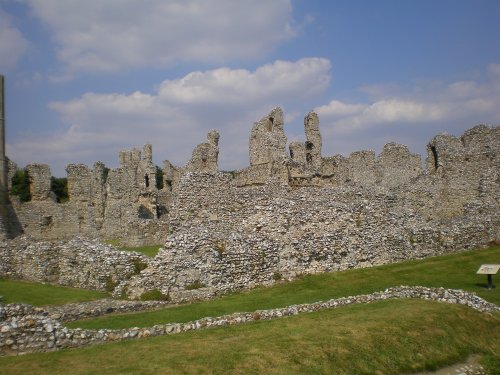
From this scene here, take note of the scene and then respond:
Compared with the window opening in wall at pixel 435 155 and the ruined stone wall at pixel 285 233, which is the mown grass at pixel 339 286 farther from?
the window opening in wall at pixel 435 155

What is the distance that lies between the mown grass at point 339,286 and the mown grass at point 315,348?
8.30ft

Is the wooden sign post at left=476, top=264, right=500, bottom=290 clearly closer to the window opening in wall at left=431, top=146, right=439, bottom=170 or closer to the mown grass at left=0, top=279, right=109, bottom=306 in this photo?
the mown grass at left=0, top=279, right=109, bottom=306

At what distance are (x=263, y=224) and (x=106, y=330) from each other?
12213mm

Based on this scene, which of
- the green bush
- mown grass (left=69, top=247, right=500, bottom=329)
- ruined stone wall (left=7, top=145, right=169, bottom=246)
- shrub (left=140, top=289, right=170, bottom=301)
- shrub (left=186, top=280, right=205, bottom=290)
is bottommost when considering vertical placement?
mown grass (left=69, top=247, right=500, bottom=329)

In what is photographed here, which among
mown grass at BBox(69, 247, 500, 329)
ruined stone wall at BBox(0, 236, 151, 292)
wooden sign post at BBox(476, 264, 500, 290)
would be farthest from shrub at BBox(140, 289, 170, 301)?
wooden sign post at BBox(476, 264, 500, 290)

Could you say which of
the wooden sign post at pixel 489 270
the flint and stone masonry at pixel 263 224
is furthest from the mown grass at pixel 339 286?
the flint and stone masonry at pixel 263 224

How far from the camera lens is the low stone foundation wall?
12.7 m

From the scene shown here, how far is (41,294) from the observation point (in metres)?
20.5

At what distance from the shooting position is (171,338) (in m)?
13.8

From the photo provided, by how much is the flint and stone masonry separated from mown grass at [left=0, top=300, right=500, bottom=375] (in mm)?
6300

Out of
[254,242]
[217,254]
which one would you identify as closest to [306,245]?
[254,242]

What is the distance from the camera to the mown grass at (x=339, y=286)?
16859 mm

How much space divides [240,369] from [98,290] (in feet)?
40.6

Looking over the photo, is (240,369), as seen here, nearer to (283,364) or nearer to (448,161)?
(283,364)
